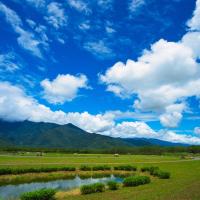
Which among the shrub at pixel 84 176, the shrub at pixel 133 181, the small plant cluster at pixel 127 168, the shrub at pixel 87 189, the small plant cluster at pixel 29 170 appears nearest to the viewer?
the shrub at pixel 87 189

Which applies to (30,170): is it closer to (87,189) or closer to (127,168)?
(127,168)

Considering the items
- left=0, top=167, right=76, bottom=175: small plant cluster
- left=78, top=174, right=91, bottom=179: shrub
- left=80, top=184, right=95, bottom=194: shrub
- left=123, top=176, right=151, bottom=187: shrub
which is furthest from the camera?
left=78, top=174, right=91, bottom=179: shrub

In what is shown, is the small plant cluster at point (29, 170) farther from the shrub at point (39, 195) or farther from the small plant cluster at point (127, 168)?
the shrub at point (39, 195)

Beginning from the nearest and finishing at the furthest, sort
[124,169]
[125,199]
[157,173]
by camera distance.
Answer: [125,199] < [157,173] < [124,169]

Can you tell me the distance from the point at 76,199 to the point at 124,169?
4998cm

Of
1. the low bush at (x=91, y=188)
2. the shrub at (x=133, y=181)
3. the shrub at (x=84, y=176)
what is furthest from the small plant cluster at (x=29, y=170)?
the low bush at (x=91, y=188)

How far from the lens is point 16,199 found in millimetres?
35281

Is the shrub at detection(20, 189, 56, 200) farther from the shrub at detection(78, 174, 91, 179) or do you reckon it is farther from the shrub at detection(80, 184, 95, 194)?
the shrub at detection(78, 174, 91, 179)

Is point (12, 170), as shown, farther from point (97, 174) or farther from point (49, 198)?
point (49, 198)

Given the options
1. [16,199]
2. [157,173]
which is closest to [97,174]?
[157,173]

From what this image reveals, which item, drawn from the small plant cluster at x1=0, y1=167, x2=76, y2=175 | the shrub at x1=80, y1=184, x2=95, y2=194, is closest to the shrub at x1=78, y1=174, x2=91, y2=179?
the small plant cluster at x1=0, y1=167, x2=76, y2=175

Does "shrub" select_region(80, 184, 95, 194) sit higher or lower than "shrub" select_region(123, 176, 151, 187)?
lower

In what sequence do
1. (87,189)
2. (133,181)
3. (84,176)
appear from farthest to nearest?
(84,176) → (133,181) → (87,189)

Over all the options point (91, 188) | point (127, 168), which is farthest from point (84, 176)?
point (91, 188)
